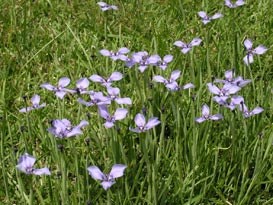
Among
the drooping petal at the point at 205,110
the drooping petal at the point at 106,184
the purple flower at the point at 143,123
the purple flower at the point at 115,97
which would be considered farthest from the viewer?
the drooping petal at the point at 205,110

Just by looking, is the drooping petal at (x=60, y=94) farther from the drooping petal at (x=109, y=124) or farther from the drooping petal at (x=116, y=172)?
the drooping petal at (x=116, y=172)

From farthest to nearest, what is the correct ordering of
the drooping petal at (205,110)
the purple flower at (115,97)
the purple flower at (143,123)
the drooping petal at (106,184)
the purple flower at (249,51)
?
1. the purple flower at (249,51)
2. the drooping petal at (205,110)
3. the purple flower at (115,97)
4. the purple flower at (143,123)
5. the drooping petal at (106,184)

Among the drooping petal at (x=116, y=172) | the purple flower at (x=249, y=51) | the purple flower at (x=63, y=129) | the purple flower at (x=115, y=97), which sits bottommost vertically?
the drooping petal at (x=116, y=172)

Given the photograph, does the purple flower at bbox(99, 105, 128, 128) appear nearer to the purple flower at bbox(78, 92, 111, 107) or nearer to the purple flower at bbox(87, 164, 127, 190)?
the purple flower at bbox(78, 92, 111, 107)

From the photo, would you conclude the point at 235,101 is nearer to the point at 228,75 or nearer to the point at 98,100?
the point at 228,75

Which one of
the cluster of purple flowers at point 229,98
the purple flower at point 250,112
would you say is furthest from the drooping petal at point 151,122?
the purple flower at point 250,112

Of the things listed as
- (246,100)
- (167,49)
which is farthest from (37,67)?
(246,100)

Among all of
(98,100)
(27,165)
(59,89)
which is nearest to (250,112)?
(98,100)

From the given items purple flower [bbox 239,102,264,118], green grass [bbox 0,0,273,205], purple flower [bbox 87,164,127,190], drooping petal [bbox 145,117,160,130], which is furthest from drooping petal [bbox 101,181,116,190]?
purple flower [bbox 239,102,264,118]
